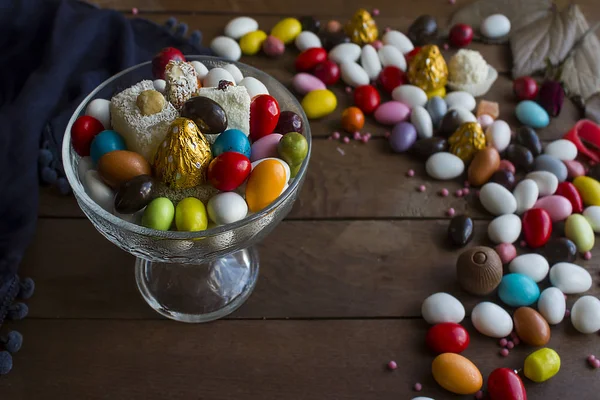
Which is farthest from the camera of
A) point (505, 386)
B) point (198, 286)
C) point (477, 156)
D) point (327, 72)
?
point (327, 72)

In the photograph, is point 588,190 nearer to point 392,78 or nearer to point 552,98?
point 552,98

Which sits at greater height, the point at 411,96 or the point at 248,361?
the point at 411,96

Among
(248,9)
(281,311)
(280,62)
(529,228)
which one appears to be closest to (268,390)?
(281,311)

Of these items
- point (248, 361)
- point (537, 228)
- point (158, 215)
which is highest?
point (158, 215)

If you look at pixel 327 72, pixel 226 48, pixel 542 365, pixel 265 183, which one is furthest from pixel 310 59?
pixel 542 365

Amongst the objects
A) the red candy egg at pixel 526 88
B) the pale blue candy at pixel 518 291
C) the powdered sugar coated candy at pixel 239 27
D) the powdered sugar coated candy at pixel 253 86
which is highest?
the powdered sugar coated candy at pixel 253 86

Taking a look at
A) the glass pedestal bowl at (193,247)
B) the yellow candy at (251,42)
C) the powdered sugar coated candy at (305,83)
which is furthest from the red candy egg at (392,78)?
the glass pedestal bowl at (193,247)

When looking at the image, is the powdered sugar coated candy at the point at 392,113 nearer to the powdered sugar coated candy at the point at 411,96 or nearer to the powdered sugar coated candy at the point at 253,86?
the powdered sugar coated candy at the point at 411,96
